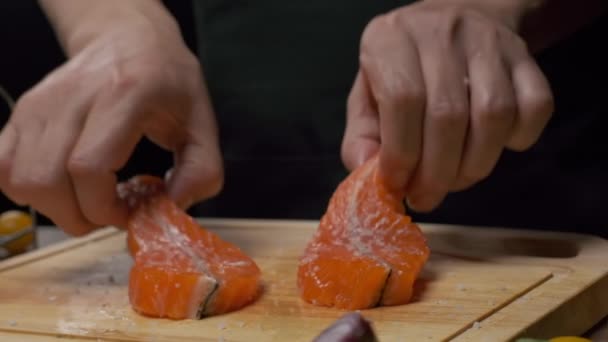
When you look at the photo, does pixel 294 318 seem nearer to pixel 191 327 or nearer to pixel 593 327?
pixel 191 327

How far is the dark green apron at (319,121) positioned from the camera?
204 cm

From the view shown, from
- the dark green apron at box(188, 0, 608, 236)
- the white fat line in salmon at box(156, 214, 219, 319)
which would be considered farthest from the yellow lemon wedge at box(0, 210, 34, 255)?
the white fat line in salmon at box(156, 214, 219, 319)

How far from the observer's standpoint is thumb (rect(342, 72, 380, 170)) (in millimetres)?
1604

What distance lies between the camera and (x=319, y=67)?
219cm

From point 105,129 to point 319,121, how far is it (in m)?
0.77

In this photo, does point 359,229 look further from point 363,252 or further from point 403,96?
point 403,96

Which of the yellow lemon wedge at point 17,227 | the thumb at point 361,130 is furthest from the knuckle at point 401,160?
the yellow lemon wedge at point 17,227

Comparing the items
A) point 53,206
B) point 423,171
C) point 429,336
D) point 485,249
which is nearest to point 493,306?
point 429,336

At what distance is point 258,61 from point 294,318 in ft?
3.43

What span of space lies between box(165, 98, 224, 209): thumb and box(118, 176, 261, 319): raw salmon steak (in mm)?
31

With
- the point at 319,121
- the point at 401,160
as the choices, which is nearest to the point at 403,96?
the point at 401,160

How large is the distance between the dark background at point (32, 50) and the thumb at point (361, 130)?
152cm

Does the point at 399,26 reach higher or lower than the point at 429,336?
higher

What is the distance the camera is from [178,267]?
1.40m
